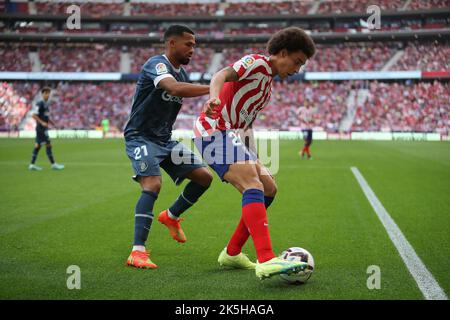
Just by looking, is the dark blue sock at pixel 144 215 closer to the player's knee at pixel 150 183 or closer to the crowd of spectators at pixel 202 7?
the player's knee at pixel 150 183

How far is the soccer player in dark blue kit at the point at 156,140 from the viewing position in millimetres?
5199

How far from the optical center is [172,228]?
19.3ft

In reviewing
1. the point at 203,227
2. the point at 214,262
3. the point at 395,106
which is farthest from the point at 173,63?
the point at 395,106

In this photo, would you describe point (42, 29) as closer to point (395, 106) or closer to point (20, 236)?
point (395, 106)

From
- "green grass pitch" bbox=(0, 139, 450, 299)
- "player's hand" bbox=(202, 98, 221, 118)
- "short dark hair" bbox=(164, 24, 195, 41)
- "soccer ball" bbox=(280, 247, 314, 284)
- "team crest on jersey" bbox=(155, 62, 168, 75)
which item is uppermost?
"short dark hair" bbox=(164, 24, 195, 41)

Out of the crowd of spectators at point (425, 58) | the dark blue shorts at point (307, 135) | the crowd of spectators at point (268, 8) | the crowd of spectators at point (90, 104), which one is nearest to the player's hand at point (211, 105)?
the dark blue shorts at point (307, 135)

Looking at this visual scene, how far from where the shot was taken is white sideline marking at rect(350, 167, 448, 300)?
13.6 ft

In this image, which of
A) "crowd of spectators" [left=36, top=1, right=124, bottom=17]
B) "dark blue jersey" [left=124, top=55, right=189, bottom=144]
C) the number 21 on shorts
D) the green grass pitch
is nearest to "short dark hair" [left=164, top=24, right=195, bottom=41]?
"dark blue jersey" [left=124, top=55, right=189, bottom=144]

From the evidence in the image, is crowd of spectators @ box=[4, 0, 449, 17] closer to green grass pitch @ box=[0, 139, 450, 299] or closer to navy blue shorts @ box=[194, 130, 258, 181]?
green grass pitch @ box=[0, 139, 450, 299]

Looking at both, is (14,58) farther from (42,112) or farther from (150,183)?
(150,183)

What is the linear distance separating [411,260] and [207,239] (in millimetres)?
2421

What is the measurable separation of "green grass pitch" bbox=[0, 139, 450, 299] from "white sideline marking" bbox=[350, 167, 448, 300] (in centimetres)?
7

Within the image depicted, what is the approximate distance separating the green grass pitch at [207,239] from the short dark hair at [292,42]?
2.04 metres

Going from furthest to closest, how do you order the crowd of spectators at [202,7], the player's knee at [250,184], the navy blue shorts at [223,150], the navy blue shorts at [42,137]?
the crowd of spectators at [202,7]
the navy blue shorts at [42,137]
the navy blue shorts at [223,150]
the player's knee at [250,184]
